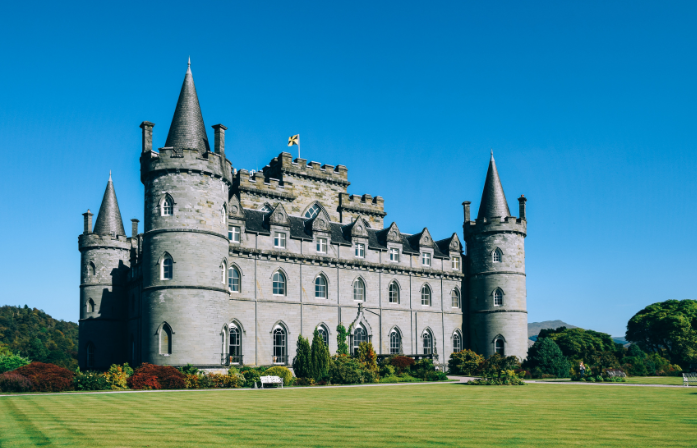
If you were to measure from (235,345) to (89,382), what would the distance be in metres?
12.1

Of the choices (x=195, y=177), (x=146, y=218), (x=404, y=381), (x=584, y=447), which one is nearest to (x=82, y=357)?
(x=146, y=218)

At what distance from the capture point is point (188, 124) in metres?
39.3

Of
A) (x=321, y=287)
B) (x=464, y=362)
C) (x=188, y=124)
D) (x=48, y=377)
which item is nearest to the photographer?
(x=48, y=377)

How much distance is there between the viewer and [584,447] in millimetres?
11906

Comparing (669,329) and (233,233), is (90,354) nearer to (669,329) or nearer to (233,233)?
(233,233)

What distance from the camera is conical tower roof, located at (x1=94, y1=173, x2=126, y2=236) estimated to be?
158 ft

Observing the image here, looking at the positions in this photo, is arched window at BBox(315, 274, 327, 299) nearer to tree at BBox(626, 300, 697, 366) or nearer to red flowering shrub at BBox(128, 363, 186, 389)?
red flowering shrub at BBox(128, 363, 186, 389)

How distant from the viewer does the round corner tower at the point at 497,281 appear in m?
51.3

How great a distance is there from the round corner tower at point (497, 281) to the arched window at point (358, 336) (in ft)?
35.3

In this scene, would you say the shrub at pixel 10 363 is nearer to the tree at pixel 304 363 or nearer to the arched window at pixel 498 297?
the tree at pixel 304 363

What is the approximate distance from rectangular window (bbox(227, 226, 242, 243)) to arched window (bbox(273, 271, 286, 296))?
11.7 feet

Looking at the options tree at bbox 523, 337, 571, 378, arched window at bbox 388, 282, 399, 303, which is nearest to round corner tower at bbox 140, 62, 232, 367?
arched window at bbox 388, 282, 399, 303

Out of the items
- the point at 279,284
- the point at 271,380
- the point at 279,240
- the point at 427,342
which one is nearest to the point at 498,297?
the point at 427,342

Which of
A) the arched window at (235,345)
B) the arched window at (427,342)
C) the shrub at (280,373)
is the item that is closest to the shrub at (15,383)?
the shrub at (280,373)
